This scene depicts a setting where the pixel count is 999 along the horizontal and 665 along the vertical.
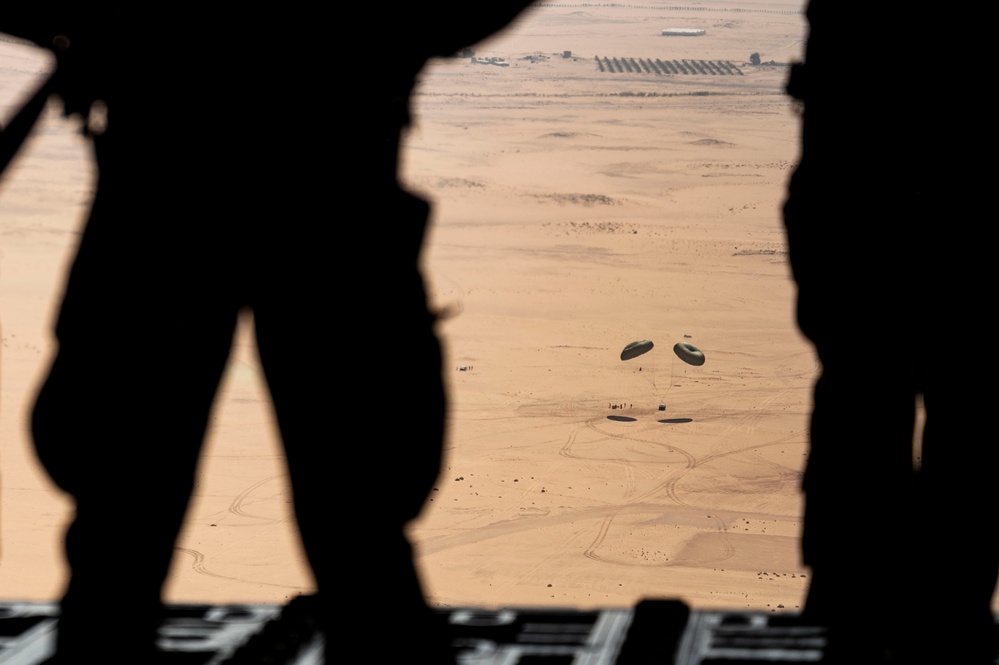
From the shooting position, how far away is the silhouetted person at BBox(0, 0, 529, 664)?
8.30 ft

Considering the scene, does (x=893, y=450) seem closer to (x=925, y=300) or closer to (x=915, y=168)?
(x=925, y=300)

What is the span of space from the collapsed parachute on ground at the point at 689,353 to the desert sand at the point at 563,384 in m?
0.12

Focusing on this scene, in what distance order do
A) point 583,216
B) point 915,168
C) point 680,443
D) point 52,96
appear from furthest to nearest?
point 583,216 → point 680,443 → point 915,168 → point 52,96

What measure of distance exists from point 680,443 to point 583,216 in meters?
8.80

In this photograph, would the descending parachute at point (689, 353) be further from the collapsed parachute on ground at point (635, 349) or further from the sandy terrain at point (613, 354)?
the collapsed parachute on ground at point (635, 349)

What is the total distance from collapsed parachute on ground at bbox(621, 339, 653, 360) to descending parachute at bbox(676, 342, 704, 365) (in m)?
0.28

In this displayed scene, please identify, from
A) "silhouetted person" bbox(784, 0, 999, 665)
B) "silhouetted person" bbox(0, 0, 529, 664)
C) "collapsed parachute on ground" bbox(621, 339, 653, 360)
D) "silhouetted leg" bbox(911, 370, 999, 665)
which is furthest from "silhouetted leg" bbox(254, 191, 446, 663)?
"collapsed parachute on ground" bbox(621, 339, 653, 360)

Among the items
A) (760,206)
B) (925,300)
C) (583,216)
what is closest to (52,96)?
(925,300)

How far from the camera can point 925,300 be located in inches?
119

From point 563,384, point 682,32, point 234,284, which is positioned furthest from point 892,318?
point 682,32

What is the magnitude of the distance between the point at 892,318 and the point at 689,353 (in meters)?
8.98

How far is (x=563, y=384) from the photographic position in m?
11.2

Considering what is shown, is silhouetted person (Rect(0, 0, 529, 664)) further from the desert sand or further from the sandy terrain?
the sandy terrain

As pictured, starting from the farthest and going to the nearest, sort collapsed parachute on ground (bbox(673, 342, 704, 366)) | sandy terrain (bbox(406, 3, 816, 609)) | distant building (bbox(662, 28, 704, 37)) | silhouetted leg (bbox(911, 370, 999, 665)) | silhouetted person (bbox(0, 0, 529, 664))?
distant building (bbox(662, 28, 704, 37)) → collapsed parachute on ground (bbox(673, 342, 704, 366)) → sandy terrain (bbox(406, 3, 816, 609)) → silhouetted leg (bbox(911, 370, 999, 665)) → silhouetted person (bbox(0, 0, 529, 664))
